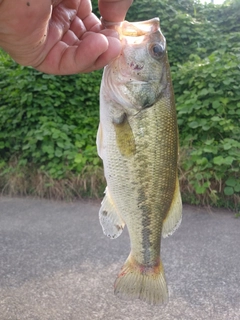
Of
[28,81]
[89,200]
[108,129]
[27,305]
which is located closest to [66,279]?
[27,305]

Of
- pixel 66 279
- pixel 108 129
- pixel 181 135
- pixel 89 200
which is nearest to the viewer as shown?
pixel 108 129

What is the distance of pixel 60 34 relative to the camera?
69.2 inches

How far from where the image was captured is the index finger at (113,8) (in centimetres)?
154

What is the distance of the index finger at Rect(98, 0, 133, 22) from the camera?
1.54m

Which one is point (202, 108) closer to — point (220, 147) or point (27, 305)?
point (220, 147)

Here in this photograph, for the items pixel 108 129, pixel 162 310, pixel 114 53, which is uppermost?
pixel 114 53

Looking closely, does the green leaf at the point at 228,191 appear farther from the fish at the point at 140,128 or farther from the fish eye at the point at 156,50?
the fish eye at the point at 156,50

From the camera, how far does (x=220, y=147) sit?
199 inches

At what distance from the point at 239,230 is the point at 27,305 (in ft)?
8.37

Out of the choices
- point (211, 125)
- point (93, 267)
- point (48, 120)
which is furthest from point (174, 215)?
point (48, 120)

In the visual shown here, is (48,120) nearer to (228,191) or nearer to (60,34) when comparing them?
(228,191)

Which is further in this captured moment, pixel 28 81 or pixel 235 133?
pixel 28 81

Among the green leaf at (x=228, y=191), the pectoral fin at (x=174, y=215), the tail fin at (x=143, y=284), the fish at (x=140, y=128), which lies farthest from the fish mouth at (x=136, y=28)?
the green leaf at (x=228, y=191)

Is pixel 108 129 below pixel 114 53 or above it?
below
